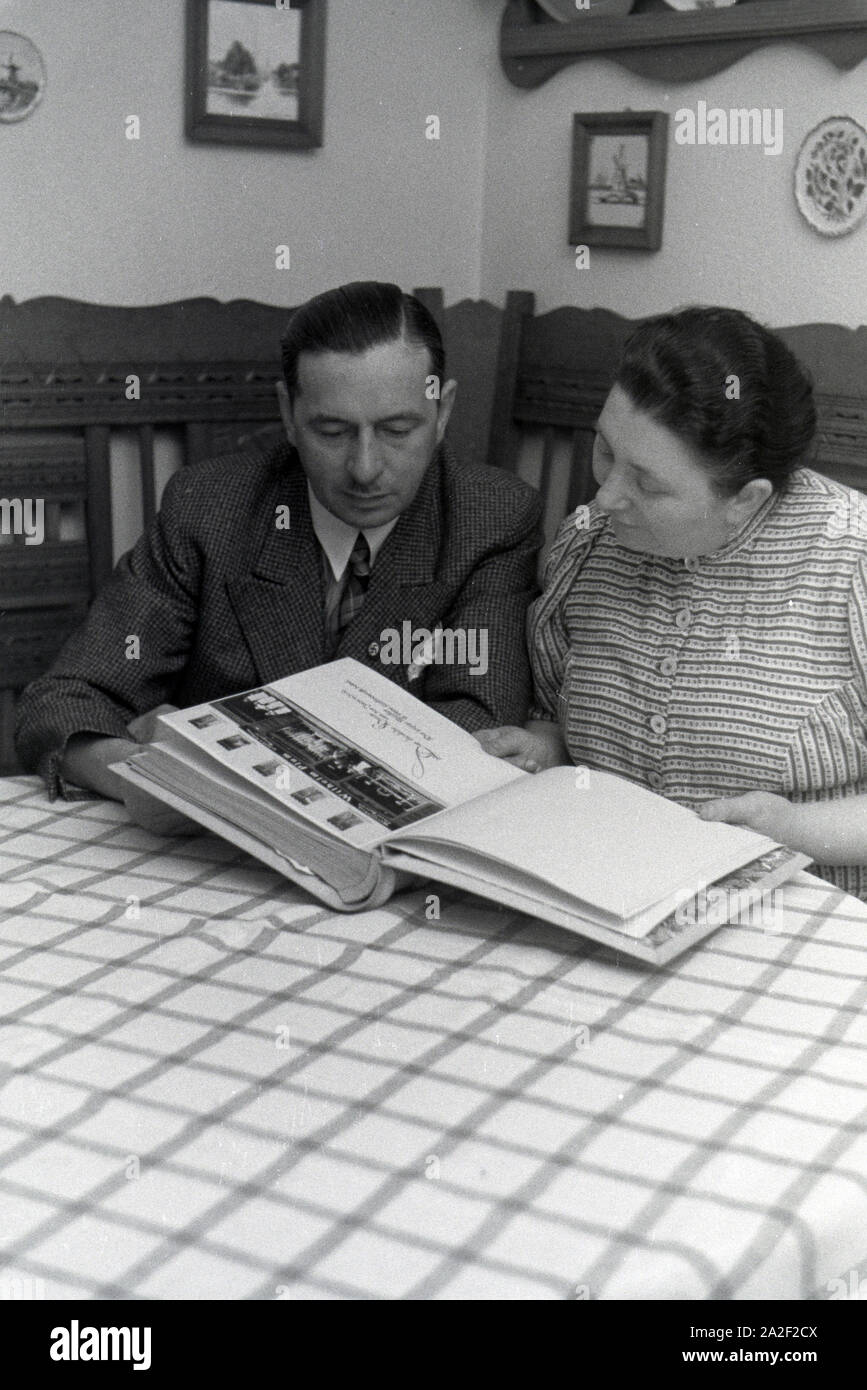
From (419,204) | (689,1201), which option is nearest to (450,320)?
(419,204)

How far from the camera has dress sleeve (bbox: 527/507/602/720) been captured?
1.95 meters

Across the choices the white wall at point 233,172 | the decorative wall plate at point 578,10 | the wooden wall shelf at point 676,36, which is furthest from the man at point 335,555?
the decorative wall plate at point 578,10

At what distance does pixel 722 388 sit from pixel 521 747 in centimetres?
48

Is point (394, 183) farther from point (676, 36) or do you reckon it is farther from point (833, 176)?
point (833, 176)

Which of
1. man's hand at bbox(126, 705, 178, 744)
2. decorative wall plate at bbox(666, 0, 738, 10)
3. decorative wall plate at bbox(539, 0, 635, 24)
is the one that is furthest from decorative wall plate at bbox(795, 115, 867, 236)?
man's hand at bbox(126, 705, 178, 744)

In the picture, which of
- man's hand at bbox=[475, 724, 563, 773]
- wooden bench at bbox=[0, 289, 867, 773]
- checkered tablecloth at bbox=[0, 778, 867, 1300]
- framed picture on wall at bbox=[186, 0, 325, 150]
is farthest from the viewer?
framed picture on wall at bbox=[186, 0, 325, 150]

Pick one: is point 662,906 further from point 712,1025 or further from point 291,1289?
point 291,1289

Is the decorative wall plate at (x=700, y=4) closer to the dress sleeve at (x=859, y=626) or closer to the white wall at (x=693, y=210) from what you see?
the white wall at (x=693, y=210)

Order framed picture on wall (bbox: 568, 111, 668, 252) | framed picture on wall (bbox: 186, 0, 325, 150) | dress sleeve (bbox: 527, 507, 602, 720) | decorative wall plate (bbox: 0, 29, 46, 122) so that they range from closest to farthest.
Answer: dress sleeve (bbox: 527, 507, 602, 720), decorative wall plate (bbox: 0, 29, 46, 122), framed picture on wall (bbox: 186, 0, 325, 150), framed picture on wall (bbox: 568, 111, 668, 252)

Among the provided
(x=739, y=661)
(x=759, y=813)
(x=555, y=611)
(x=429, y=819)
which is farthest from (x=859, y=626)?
(x=429, y=819)

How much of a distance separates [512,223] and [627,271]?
12.6 inches

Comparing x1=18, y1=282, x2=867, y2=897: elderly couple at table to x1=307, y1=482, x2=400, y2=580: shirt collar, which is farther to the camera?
x1=307, y1=482, x2=400, y2=580: shirt collar

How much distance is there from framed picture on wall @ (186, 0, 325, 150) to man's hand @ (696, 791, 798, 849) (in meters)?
1.54

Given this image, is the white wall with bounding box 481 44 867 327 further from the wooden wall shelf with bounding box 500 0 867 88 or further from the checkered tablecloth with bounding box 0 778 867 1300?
the checkered tablecloth with bounding box 0 778 867 1300
